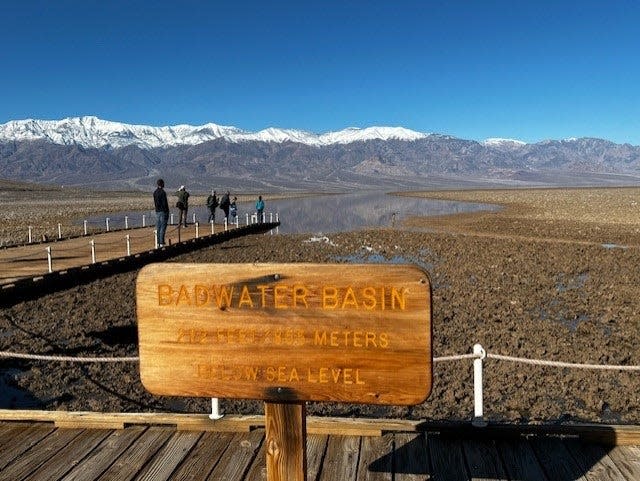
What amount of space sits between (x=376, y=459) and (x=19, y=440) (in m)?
3.13

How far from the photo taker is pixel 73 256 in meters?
22.1

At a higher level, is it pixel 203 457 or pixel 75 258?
pixel 203 457

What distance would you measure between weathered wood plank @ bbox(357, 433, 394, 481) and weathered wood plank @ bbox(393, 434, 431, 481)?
55mm

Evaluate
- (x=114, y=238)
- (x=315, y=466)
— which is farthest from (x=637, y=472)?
(x=114, y=238)

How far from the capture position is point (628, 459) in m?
4.32

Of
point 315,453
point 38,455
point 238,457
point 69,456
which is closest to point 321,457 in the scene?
point 315,453

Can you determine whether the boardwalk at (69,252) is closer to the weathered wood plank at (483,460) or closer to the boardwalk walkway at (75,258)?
the boardwalk walkway at (75,258)

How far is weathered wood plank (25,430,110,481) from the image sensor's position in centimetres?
432

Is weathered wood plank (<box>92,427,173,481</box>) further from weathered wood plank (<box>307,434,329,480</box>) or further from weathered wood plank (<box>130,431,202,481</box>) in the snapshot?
weathered wood plank (<box>307,434,329,480</box>)

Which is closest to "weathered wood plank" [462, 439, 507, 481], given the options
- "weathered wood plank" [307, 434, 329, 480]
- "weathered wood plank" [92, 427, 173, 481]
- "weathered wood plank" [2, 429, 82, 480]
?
"weathered wood plank" [307, 434, 329, 480]

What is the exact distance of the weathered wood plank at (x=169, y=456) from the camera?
4293 mm

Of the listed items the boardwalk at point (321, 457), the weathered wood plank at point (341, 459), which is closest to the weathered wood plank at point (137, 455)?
the boardwalk at point (321, 457)

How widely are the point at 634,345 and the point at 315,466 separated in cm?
1023

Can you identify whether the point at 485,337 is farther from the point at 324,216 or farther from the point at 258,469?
the point at 324,216
